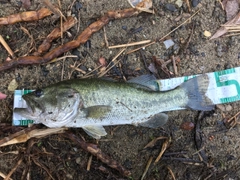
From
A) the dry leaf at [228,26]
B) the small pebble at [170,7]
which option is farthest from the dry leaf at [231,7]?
the small pebble at [170,7]

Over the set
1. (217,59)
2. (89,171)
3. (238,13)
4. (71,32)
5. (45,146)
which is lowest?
(89,171)

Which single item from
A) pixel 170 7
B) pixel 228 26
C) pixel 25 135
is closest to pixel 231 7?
pixel 228 26

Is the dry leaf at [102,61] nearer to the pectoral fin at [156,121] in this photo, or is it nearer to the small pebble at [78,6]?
the small pebble at [78,6]

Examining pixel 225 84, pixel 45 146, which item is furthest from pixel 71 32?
pixel 225 84

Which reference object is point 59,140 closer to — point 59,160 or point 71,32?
point 59,160

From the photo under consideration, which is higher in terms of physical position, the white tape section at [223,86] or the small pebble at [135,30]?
the small pebble at [135,30]

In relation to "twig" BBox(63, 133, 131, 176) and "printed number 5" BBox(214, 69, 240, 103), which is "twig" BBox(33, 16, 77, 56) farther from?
"printed number 5" BBox(214, 69, 240, 103)

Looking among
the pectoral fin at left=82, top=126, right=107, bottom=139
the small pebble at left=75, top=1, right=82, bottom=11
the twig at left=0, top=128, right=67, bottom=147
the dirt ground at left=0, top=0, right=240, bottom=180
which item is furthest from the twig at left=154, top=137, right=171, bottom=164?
the small pebble at left=75, top=1, right=82, bottom=11
